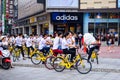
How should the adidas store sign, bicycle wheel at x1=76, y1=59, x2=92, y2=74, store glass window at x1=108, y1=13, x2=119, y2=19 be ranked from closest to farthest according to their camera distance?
bicycle wheel at x1=76, y1=59, x2=92, y2=74 < store glass window at x1=108, y1=13, x2=119, y2=19 < the adidas store sign

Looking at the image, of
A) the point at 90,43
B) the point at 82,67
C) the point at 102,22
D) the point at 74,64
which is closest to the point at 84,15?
the point at 102,22

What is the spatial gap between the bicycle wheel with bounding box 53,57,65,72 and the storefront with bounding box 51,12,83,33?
29.9 metres

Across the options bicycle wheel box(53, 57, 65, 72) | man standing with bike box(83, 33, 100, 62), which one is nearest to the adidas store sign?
man standing with bike box(83, 33, 100, 62)

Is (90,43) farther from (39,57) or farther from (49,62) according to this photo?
(49,62)

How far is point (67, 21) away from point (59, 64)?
30.6 meters

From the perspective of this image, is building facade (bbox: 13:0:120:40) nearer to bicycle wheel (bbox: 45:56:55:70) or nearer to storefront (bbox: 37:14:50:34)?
storefront (bbox: 37:14:50:34)

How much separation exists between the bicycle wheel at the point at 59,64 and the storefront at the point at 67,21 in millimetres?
29857

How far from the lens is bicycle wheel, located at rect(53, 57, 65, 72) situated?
627 inches

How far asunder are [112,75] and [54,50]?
13.0ft

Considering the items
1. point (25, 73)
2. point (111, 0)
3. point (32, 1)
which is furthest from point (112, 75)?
point (32, 1)

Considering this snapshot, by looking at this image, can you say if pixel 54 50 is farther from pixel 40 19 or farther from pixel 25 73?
pixel 40 19

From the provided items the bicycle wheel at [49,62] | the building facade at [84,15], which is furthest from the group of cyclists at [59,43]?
the building facade at [84,15]

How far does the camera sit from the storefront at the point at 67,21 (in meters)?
46.1

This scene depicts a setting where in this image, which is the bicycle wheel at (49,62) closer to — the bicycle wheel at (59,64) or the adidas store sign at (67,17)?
the bicycle wheel at (59,64)
